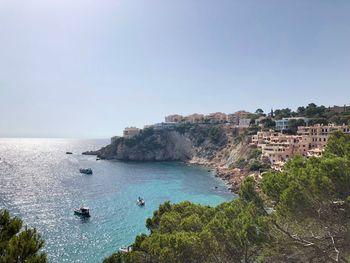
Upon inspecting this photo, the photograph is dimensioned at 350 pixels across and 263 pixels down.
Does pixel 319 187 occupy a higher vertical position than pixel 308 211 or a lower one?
higher

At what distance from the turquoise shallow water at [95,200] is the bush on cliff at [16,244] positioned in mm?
18560

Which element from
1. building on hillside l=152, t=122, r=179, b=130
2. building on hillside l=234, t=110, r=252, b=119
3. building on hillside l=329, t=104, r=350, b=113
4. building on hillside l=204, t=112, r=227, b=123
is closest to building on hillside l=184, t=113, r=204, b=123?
Answer: building on hillside l=204, t=112, r=227, b=123

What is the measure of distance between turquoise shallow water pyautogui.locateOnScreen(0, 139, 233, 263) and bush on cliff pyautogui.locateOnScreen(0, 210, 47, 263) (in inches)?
A: 731

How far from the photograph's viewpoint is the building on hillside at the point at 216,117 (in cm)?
13657

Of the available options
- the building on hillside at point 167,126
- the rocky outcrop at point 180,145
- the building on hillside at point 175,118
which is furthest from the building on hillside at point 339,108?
the building on hillside at point 175,118

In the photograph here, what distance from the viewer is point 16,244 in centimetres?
873

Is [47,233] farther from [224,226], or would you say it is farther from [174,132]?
[174,132]

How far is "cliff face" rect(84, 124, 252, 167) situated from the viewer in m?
105

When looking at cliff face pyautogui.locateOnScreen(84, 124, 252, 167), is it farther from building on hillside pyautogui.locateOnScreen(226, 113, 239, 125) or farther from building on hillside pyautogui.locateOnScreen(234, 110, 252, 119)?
building on hillside pyautogui.locateOnScreen(234, 110, 252, 119)

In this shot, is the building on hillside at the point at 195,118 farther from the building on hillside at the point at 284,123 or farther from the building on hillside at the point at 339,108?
the building on hillside at the point at 339,108

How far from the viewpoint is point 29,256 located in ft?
29.6

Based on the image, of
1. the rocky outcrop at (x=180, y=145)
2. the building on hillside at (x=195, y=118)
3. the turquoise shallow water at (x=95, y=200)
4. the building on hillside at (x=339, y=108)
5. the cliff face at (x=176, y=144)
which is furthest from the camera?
the building on hillside at (x=195, y=118)

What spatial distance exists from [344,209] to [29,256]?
12062 millimetres

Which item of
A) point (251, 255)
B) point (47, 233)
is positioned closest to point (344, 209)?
point (251, 255)
